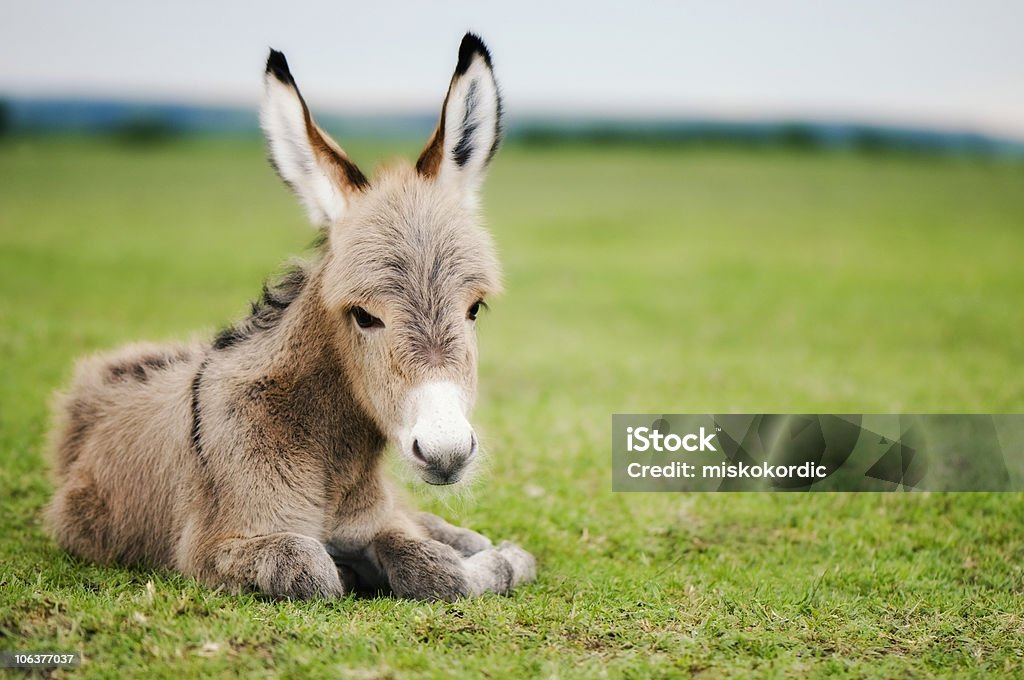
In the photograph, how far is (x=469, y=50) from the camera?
16.4 ft

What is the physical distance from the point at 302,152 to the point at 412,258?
94 cm

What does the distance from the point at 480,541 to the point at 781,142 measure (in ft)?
163

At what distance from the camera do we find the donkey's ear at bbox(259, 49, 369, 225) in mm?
4863

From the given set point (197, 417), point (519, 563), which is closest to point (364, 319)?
point (197, 417)

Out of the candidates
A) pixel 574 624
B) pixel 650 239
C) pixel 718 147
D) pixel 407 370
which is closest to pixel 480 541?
pixel 574 624

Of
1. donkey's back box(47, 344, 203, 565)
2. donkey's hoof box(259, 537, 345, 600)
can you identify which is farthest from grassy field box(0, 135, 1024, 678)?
donkey's back box(47, 344, 203, 565)

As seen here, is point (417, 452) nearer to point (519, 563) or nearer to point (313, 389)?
point (313, 389)

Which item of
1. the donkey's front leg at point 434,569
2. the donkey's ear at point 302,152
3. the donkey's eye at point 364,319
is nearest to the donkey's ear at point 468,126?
the donkey's ear at point 302,152

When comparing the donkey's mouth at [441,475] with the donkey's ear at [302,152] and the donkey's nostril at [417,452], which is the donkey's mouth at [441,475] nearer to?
the donkey's nostril at [417,452]

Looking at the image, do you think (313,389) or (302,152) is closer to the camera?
(302,152)

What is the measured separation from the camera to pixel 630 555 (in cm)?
632

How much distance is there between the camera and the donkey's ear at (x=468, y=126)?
5004mm

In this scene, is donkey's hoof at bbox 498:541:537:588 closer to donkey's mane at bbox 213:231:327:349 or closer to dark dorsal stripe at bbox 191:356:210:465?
dark dorsal stripe at bbox 191:356:210:465

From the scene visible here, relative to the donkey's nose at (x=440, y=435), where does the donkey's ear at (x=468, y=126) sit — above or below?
above
